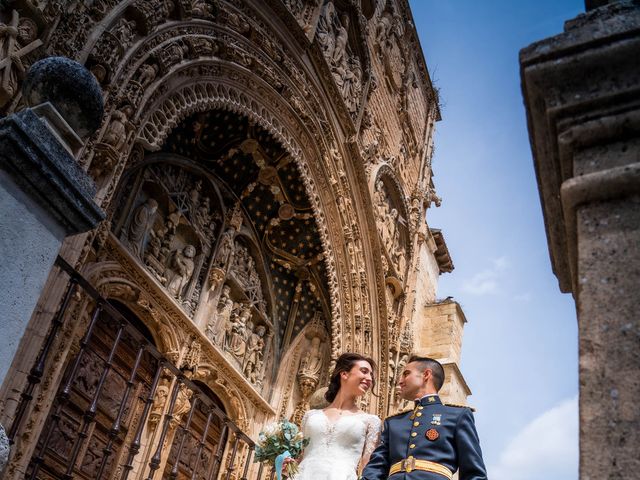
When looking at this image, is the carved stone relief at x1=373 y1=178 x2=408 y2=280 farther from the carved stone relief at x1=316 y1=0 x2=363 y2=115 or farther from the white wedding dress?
the white wedding dress

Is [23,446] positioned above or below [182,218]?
below

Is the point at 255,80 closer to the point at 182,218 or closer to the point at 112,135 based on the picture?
the point at 182,218

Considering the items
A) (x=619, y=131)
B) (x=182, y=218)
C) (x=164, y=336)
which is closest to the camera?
(x=619, y=131)

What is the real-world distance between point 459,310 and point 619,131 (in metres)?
11.4

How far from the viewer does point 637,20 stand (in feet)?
5.91

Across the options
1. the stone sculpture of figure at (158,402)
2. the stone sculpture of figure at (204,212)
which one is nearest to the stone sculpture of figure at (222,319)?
the stone sculpture of figure at (204,212)

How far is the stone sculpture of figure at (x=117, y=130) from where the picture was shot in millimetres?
5262

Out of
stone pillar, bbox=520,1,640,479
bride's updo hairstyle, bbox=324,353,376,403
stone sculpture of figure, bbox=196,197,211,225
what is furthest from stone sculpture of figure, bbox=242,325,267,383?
stone pillar, bbox=520,1,640,479

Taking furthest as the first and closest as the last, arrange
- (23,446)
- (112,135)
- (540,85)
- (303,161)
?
(303,161) < (112,135) < (23,446) < (540,85)

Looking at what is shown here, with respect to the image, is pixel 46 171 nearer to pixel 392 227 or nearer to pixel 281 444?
pixel 281 444

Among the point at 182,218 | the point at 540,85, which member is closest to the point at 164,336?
the point at 182,218

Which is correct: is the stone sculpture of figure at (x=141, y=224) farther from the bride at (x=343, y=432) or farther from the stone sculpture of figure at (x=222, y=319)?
the bride at (x=343, y=432)

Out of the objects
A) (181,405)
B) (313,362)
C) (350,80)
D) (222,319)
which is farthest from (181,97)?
(313,362)

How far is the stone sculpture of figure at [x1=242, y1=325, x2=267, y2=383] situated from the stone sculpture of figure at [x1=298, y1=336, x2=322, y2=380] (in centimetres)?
75
